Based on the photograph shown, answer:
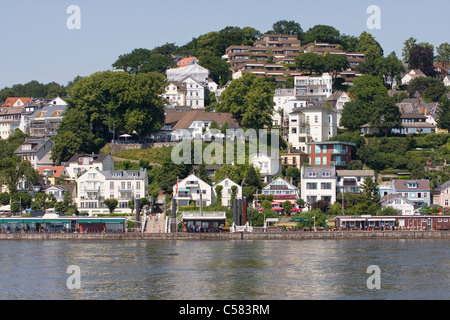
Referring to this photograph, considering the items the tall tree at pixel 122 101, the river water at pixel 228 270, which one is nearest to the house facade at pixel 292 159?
the tall tree at pixel 122 101

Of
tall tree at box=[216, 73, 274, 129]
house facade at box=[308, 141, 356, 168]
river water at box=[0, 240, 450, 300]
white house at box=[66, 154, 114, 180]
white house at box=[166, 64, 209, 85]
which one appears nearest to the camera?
river water at box=[0, 240, 450, 300]

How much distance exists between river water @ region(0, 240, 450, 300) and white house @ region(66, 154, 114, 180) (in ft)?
70.2

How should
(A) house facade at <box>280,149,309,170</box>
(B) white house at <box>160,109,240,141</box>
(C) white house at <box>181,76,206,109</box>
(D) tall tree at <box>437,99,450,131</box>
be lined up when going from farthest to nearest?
(C) white house at <box>181,76,206,109</box> → (D) tall tree at <box>437,99,450,131</box> → (B) white house at <box>160,109,240,141</box> → (A) house facade at <box>280,149,309,170</box>

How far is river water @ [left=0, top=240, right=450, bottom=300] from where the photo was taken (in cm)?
4497

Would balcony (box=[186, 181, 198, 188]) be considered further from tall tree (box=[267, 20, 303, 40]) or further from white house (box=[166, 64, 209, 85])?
tall tree (box=[267, 20, 303, 40])

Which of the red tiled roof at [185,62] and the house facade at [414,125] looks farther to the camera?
the red tiled roof at [185,62]

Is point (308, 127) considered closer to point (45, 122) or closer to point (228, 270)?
point (45, 122)

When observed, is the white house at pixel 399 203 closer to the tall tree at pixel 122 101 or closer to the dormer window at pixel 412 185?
the dormer window at pixel 412 185

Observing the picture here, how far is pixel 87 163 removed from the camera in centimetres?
9194

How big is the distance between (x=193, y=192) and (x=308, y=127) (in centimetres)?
2021

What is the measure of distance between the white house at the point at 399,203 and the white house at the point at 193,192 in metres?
16.9

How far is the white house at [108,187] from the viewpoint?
85062 millimetres

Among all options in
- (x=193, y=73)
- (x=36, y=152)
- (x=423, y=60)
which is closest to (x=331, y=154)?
(x=36, y=152)

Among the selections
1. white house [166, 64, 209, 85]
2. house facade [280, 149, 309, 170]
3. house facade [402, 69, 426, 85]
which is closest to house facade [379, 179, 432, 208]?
house facade [280, 149, 309, 170]
